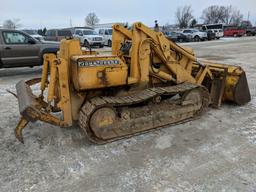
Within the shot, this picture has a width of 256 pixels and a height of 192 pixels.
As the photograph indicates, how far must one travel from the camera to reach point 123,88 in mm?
4629

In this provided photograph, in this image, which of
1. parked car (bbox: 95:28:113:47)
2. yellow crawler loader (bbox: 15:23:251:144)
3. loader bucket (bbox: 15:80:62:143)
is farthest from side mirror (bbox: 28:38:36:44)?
parked car (bbox: 95:28:113:47)

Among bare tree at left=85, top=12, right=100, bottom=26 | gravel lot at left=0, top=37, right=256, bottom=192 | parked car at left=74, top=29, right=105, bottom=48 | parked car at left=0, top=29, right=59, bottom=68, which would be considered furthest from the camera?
bare tree at left=85, top=12, right=100, bottom=26

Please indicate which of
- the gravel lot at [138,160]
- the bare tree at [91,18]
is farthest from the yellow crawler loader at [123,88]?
the bare tree at [91,18]

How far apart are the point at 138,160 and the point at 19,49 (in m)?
7.80

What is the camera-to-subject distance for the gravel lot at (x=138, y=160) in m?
3.15

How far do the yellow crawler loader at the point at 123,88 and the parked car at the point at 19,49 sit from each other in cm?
529

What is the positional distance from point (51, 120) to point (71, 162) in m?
0.73

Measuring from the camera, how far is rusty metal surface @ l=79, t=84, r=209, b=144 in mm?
4055

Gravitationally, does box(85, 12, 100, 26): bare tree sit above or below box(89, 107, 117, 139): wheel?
above

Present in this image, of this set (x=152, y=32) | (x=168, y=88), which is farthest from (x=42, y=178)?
(x=152, y=32)

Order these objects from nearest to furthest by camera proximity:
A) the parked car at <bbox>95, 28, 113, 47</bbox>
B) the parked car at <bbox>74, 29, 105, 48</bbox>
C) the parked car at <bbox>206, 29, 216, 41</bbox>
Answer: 1. the parked car at <bbox>74, 29, 105, 48</bbox>
2. the parked car at <bbox>95, 28, 113, 47</bbox>
3. the parked car at <bbox>206, 29, 216, 41</bbox>

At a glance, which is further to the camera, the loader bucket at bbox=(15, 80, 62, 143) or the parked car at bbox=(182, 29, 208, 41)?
the parked car at bbox=(182, 29, 208, 41)

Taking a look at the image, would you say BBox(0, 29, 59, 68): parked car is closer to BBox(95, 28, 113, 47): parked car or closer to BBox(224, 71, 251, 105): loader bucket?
BBox(224, 71, 251, 105): loader bucket

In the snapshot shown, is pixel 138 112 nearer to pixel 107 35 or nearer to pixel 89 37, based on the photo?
pixel 89 37
